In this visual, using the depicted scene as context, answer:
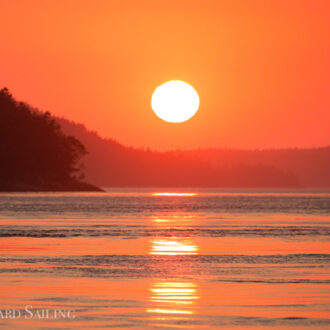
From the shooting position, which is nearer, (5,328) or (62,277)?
(5,328)

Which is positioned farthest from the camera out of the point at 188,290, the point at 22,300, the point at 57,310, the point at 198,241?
the point at 198,241

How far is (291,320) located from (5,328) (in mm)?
6985

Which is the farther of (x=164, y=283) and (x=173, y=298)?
(x=164, y=283)

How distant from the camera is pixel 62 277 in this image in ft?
115

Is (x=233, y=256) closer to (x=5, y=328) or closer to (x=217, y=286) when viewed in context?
(x=217, y=286)

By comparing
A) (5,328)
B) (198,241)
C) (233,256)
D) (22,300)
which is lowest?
(5,328)

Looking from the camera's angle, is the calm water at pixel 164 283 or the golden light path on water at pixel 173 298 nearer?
the calm water at pixel 164 283

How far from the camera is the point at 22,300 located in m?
28.5

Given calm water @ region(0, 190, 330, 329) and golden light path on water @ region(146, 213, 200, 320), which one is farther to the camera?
golden light path on water @ region(146, 213, 200, 320)

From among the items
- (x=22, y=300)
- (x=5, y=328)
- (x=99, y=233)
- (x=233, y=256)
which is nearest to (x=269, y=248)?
(x=233, y=256)

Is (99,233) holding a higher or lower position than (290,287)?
higher

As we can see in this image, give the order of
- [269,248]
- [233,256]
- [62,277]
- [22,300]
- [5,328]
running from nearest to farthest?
[5,328], [22,300], [62,277], [233,256], [269,248]

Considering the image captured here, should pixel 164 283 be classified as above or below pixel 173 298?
above

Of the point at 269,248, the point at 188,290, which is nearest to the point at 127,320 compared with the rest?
the point at 188,290
